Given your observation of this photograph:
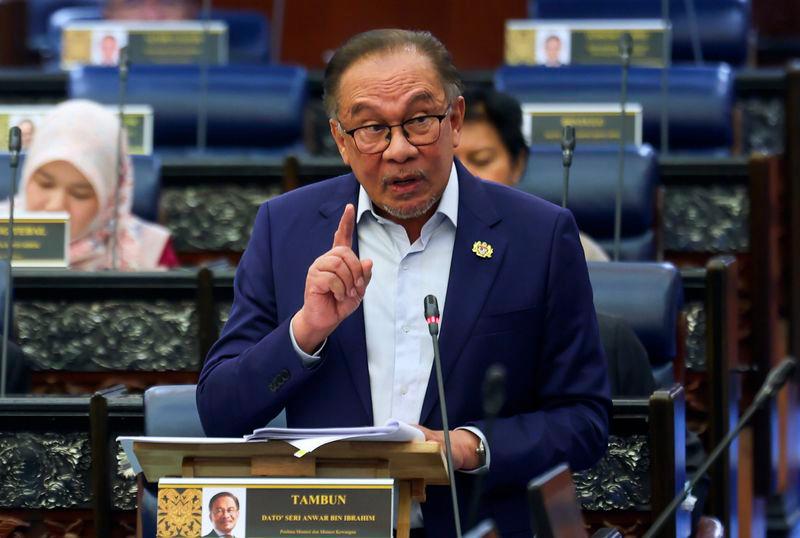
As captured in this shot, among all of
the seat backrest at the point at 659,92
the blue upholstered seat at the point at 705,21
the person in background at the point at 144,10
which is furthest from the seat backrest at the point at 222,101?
the blue upholstered seat at the point at 705,21

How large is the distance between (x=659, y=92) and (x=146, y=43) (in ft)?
6.78

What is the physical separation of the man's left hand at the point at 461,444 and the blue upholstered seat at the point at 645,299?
1.35 m

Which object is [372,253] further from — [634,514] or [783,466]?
[783,466]

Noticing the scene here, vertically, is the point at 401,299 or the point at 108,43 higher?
the point at 108,43

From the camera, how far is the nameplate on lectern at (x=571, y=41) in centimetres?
614

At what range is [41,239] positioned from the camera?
444 cm

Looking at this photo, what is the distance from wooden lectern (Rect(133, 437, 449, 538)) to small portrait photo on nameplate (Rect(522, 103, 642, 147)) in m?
2.92

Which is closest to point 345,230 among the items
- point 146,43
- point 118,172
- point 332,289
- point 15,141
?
point 332,289

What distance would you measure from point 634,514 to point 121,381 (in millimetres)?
1596

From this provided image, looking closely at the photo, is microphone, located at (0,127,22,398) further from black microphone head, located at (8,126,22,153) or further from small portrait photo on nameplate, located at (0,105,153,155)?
small portrait photo on nameplate, located at (0,105,153,155)

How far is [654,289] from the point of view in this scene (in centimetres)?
379

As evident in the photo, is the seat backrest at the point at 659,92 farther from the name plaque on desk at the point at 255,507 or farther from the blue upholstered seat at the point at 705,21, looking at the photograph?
the name plaque on desk at the point at 255,507

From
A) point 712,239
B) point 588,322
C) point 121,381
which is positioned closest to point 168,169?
point 121,381

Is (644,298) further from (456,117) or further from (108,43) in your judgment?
(108,43)
